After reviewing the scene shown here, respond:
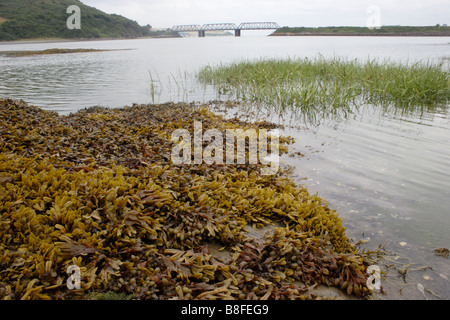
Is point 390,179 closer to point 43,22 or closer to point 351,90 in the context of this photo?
point 351,90

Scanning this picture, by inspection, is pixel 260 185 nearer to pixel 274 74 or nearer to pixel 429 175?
pixel 429 175

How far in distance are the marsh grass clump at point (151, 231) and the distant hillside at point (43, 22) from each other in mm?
62507

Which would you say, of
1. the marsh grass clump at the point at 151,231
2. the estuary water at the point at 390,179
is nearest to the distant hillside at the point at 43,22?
the estuary water at the point at 390,179

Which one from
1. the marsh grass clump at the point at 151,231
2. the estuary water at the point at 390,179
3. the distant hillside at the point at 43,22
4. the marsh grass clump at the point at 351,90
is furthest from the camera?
the distant hillside at the point at 43,22

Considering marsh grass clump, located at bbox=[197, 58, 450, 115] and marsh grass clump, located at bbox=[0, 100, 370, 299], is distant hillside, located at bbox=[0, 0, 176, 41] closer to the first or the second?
marsh grass clump, located at bbox=[197, 58, 450, 115]

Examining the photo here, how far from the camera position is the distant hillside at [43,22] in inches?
2068

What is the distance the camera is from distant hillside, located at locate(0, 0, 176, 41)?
2068 inches

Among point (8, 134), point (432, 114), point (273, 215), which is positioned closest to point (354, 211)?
point (273, 215)

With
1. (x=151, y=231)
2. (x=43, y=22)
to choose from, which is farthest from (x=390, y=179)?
(x=43, y=22)

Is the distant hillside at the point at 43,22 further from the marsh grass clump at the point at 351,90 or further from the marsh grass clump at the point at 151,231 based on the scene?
the marsh grass clump at the point at 151,231

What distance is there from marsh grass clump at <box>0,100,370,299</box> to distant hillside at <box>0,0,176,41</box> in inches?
2461

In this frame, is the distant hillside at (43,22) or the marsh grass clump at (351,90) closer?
the marsh grass clump at (351,90)

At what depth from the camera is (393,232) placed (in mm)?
3725

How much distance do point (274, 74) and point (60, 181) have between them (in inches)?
398
